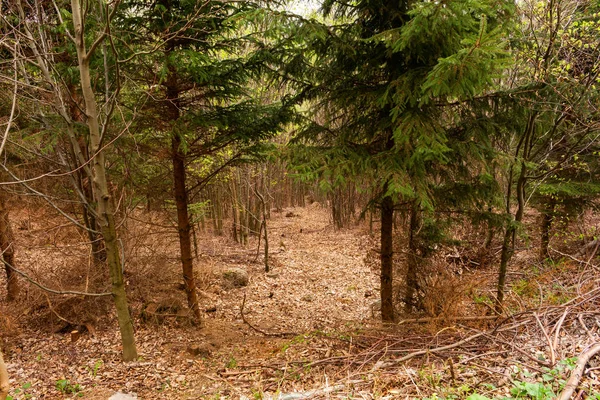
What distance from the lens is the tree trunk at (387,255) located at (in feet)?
19.9

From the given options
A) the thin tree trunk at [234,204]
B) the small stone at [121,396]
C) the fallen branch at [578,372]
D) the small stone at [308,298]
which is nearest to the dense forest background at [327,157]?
the fallen branch at [578,372]

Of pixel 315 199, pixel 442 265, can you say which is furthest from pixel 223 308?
pixel 315 199

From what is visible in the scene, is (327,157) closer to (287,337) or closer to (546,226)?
(287,337)

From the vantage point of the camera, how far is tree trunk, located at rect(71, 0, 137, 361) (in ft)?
13.5

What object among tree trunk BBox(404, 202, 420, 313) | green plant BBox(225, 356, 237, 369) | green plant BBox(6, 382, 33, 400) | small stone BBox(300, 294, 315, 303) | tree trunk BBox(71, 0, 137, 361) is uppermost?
tree trunk BBox(71, 0, 137, 361)

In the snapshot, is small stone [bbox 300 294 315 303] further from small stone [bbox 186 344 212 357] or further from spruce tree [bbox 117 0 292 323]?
small stone [bbox 186 344 212 357]

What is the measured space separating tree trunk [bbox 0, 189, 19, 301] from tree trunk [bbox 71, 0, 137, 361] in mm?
3675

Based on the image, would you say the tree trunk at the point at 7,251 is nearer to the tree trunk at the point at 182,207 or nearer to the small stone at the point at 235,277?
the tree trunk at the point at 182,207

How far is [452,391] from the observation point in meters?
2.54

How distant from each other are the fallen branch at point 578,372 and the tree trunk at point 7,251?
9098mm

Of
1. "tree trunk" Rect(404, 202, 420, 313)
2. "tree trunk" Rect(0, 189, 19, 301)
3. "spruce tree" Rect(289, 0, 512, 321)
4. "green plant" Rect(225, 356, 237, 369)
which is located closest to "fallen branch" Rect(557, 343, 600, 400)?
"spruce tree" Rect(289, 0, 512, 321)

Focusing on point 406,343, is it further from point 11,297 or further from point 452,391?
point 11,297

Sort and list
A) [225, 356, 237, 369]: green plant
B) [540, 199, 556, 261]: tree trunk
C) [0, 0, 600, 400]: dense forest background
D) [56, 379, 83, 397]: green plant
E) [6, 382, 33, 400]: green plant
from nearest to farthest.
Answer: [0, 0, 600, 400]: dense forest background → [6, 382, 33, 400]: green plant → [56, 379, 83, 397]: green plant → [225, 356, 237, 369]: green plant → [540, 199, 556, 261]: tree trunk

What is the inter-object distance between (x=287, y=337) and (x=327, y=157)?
4.22 meters
